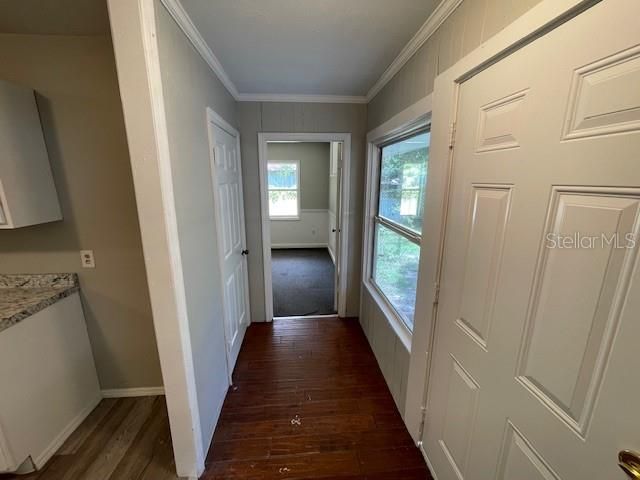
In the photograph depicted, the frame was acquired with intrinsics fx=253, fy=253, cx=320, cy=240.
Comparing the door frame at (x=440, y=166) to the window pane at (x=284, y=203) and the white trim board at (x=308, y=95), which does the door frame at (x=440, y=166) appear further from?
the window pane at (x=284, y=203)

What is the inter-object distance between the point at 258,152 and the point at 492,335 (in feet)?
7.77

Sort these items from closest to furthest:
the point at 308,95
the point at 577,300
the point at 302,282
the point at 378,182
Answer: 1. the point at 577,300
2. the point at 308,95
3. the point at 378,182
4. the point at 302,282

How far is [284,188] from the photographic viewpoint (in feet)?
19.6

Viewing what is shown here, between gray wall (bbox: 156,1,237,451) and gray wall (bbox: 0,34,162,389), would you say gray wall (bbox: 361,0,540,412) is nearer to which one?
gray wall (bbox: 156,1,237,451)

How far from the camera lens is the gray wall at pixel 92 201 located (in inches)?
56.4

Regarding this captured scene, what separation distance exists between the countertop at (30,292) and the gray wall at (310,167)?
453 cm

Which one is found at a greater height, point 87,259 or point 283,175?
point 283,175

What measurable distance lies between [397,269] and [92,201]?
2.18 meters

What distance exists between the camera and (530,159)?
2.49 feet

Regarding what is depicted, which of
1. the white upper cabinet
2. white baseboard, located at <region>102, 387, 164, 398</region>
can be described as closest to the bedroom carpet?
white baseboard, located at <region>102, 387, 164, 398</region>

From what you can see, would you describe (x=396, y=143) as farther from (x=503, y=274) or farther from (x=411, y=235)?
(x=503, y=274)

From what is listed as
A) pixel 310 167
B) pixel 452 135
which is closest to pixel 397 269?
pixel 452 135

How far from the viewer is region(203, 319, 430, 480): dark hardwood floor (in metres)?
1.42

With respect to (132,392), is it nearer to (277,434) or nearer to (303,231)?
(277,434)
